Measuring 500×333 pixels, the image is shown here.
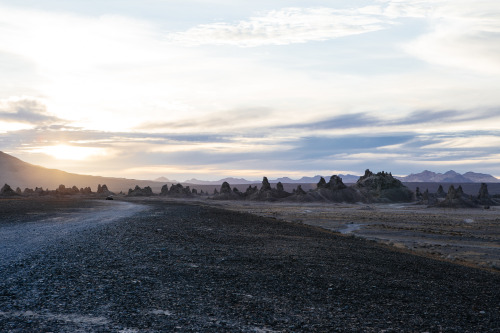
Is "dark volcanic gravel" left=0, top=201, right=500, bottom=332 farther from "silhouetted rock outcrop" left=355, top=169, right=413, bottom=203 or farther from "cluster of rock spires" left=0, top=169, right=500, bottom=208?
"silhouetted rock outcrop" left=355, top=169, right=413, bottom=203

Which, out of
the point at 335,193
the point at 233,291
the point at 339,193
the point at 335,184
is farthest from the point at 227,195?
the point at 233,291

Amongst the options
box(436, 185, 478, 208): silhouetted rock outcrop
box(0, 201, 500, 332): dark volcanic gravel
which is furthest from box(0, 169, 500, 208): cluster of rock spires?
box(0, 201, 500, 332): dark volcanic gravel

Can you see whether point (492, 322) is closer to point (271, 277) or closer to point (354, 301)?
point (354, 301)

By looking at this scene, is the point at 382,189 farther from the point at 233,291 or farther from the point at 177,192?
the point at 233,291

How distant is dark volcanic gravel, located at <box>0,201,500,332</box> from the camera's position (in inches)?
408

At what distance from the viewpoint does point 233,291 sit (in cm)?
1338

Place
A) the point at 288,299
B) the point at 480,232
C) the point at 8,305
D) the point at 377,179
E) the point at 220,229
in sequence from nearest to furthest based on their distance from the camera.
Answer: the point at 8,305 < the point at 288,299 < the point at 220,229 < the point at 480,232 < the point at 377,179

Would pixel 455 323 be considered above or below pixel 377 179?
below

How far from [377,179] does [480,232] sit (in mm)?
104472

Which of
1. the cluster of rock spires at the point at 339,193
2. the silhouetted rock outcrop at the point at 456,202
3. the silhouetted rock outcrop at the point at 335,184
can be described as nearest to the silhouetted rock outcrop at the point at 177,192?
the cluster of rock spires at the point at 339,193

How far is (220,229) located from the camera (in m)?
31.6

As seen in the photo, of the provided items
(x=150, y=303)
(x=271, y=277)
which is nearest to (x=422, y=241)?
(x=271, y=277)

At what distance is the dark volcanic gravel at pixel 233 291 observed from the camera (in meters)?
10.4

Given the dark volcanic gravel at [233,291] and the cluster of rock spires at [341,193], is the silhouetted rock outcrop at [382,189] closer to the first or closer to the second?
the cluster of rock spires at [341,193]
